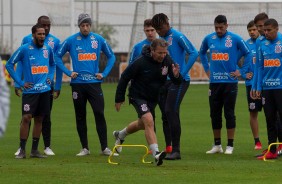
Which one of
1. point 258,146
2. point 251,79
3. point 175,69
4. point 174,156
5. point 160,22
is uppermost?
point 160,22

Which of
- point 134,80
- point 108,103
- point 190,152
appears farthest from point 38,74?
point 108,103

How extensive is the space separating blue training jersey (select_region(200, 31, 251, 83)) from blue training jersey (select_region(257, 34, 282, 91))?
4.44 ft

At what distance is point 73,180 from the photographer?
10.6m

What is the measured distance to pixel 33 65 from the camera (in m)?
13.9

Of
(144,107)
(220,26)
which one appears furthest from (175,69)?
(220,26)

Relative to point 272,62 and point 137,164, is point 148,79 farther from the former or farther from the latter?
point 272,62

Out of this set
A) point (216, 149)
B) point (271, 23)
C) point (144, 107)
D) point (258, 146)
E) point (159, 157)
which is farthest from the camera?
point (258, 146)

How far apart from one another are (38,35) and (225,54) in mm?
3118

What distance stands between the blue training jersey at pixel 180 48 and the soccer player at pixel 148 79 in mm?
782

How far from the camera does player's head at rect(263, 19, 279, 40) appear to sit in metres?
13.0

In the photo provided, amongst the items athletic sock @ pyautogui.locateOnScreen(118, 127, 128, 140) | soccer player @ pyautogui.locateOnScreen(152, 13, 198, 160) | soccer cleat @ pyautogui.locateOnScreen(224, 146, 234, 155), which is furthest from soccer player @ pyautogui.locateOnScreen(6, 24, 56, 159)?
soccer cleat @ pyautogui.locateOnScreen(224, 146, 234, 155)

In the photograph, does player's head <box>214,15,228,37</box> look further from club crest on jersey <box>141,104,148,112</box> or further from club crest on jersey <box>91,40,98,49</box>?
club crest on jersey <box>141,104,148,112</box>

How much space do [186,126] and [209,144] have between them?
421 cm

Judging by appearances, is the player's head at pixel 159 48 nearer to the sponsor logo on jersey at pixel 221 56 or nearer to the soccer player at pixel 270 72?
the soccer player at pixel 270 72
